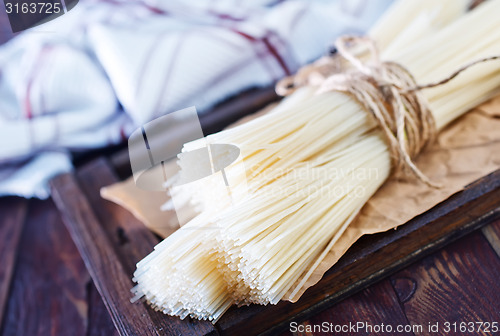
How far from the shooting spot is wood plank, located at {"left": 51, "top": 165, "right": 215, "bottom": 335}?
0.45m

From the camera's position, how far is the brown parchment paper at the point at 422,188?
1.63 feet

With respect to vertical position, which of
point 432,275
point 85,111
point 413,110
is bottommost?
point 85,111

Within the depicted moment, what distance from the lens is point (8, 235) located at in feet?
2.44

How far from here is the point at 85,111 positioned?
0.82m

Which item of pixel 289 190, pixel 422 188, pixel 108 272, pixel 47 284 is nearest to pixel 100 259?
pixel 108 272

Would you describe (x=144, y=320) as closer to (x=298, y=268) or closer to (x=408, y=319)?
(x=298, y=268)

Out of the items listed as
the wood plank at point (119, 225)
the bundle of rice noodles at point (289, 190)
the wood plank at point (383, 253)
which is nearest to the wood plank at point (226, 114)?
the wood plank at point (119, 225)

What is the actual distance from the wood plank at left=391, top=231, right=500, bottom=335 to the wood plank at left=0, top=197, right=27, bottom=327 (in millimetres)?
562

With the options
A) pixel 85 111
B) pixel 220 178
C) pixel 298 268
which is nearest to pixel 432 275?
pixel 298 268

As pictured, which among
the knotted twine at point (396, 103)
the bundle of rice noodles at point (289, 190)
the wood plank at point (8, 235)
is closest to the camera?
the bundle of rice noodles at point (289, 190)

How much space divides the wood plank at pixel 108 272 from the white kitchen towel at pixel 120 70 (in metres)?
0.12

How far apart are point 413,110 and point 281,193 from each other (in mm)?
218

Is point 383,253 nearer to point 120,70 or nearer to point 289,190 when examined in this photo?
point 289,190

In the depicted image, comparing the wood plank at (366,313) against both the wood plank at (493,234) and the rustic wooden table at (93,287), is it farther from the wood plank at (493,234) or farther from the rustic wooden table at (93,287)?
the wood plank at (493,234)
